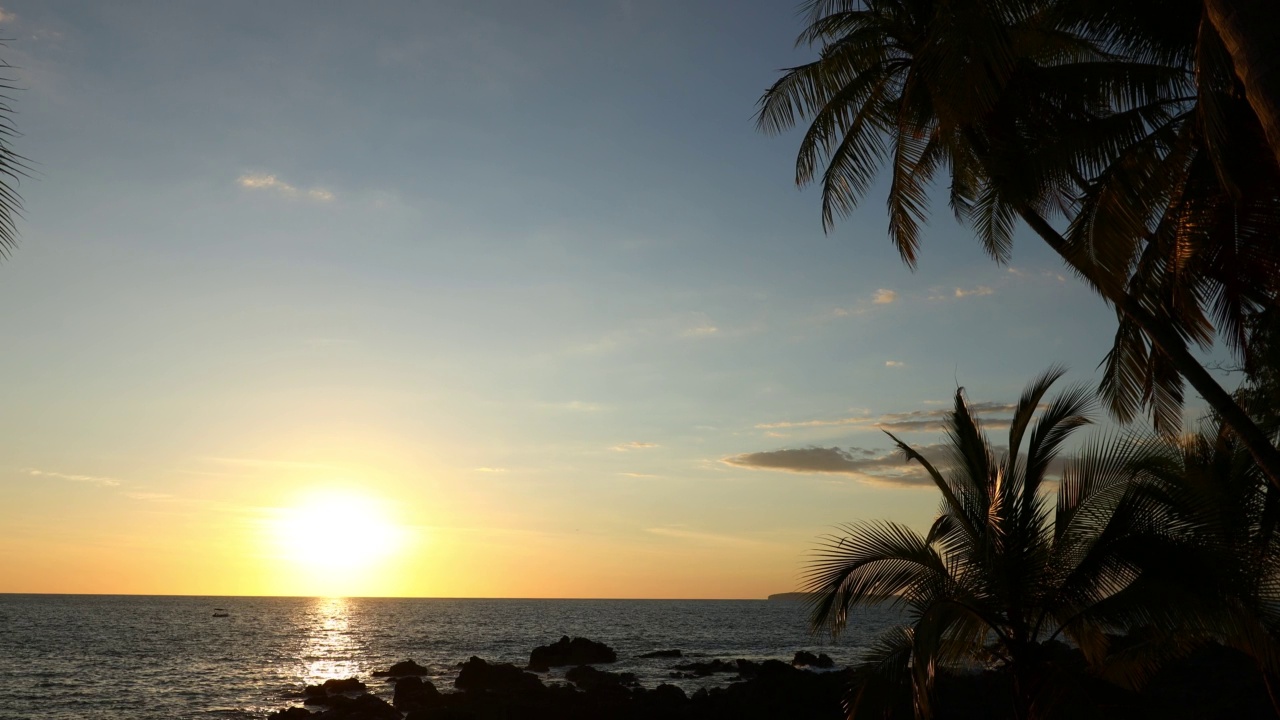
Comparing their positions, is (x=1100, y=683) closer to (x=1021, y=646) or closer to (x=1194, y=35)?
(x=1021, y=646)

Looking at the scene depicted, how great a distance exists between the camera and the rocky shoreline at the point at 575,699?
80.4 feet

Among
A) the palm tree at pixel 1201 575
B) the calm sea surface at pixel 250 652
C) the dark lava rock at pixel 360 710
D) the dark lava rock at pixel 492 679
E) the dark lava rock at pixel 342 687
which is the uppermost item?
the palm tree at pixel 1201 575

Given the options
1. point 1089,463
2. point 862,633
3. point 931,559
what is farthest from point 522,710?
point 862,633

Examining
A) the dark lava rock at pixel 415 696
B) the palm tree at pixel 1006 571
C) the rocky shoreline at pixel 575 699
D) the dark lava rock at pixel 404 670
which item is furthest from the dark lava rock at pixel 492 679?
the palm tree at pixel 1006 571

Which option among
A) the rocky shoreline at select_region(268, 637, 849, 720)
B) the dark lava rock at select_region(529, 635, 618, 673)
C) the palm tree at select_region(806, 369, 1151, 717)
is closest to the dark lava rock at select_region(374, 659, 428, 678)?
the dark lava rock at select_region(529, 635, 618, 673)

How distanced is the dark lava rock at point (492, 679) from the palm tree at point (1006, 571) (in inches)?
1014

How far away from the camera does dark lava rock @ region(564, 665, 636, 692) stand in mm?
35681

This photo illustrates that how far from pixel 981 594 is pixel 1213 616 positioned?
2.36 meters

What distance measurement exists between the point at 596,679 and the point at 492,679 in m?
4.71

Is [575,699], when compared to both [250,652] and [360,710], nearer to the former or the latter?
[360,710]

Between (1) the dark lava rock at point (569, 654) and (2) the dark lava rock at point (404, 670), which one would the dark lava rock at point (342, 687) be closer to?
(2) the dark lava rock at point (404, 670)

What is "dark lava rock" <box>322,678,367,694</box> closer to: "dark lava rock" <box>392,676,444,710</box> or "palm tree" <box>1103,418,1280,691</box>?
"dark lava rock" <box>392,676,444,710</box>

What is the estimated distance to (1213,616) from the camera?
8.47 m

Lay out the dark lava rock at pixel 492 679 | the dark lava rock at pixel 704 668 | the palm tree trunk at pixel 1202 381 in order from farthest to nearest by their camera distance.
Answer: the dark lava rock at pixel 704 668 < the dark lava rock at pixel 492 679 < the palm tree trunk at pixel 1202 381
